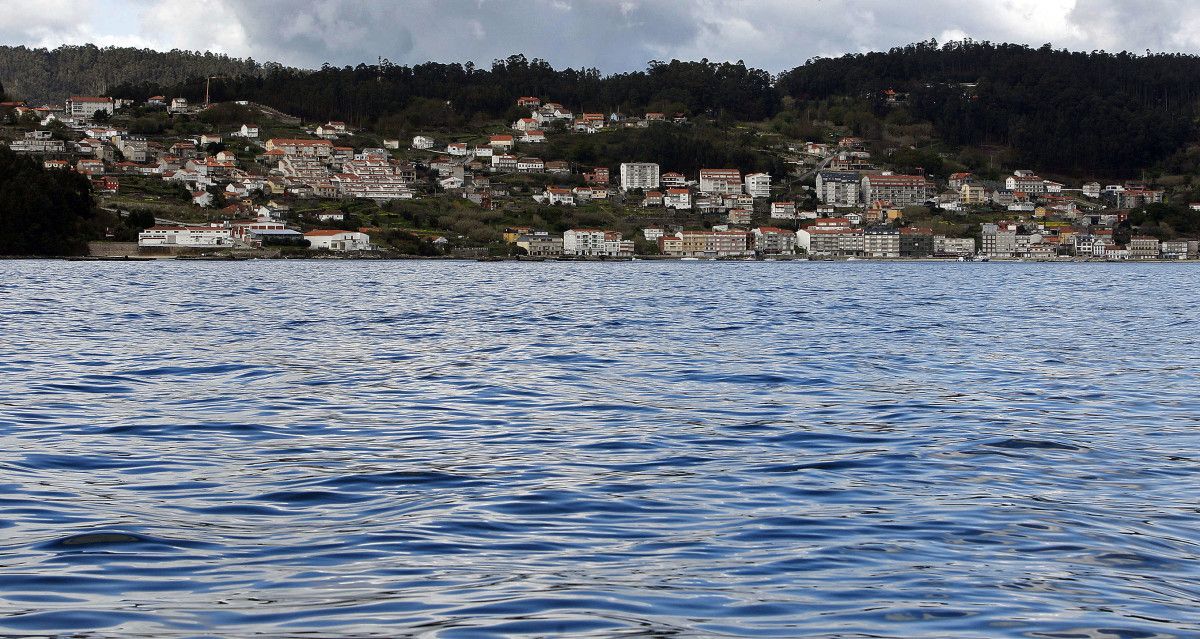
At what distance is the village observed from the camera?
132 meters

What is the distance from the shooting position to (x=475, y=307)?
131 ft

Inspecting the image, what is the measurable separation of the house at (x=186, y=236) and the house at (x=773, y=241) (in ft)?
225

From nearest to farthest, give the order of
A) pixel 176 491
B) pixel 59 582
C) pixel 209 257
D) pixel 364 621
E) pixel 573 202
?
pixel 364 621, pixel 59 582, pixel 176 491, pixel 209 257, pixel 573 202

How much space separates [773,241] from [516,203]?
33463 mm

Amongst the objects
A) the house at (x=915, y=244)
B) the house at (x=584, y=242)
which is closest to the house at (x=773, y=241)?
the house at (x=915, y=244)

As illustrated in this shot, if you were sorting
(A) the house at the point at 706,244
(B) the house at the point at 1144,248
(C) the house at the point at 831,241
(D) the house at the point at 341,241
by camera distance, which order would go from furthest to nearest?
(C) the house at the point at 831,241 < (B) the house at the point at 1144,248 < (A) the house at the point at 706,244 < (D) the house at the point at 341,241

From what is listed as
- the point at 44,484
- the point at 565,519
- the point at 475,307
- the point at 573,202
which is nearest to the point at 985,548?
the point at 565,519

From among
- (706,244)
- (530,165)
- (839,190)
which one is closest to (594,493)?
(706,244)

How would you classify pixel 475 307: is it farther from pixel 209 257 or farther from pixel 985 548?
pixel 209 257

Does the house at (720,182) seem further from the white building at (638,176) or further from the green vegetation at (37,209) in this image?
the green vegetation at (37,209)

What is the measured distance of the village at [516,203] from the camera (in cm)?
13200

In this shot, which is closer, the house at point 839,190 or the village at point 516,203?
the village at point 516,203

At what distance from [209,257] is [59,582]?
113 meters

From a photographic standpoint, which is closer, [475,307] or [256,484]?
[256,484]
